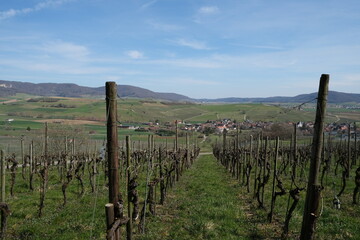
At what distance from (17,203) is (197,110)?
10417 centimetres

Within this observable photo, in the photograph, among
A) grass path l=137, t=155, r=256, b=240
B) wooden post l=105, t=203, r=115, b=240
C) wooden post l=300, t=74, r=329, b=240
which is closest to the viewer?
wooden post l=105, t=203, r=115, b=240

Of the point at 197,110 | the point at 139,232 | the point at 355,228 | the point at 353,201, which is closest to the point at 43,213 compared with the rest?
the point at 139,232

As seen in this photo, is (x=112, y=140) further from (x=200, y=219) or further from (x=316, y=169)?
(x=200, y=219)

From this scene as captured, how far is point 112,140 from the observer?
4762 millimetres

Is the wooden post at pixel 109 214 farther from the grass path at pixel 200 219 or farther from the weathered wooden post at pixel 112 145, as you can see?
the grass path at pixel 200 219

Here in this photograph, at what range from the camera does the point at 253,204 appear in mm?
11750

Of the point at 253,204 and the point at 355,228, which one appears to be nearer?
the point at 355,228

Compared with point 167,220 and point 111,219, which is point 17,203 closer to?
point 167,220

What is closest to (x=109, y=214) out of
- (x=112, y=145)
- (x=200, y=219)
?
(x=112, y=145)

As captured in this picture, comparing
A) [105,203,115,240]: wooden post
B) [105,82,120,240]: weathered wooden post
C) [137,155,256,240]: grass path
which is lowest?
[137,155,256,240]: grass path

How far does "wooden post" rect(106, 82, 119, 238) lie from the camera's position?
4.76 m

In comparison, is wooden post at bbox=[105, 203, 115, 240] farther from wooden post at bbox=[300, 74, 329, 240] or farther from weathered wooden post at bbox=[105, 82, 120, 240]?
wooden post at bbox=[300, 74, 329, 240]

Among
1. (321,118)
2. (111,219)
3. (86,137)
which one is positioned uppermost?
(321,118)

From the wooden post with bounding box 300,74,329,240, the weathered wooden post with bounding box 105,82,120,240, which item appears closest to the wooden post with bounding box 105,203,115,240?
the weathered wooden post with bounding box 105,82,120,240
